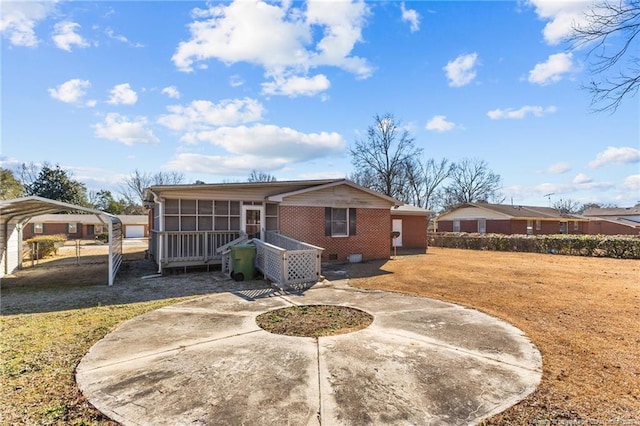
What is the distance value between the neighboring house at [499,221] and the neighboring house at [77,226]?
→ 111 feet

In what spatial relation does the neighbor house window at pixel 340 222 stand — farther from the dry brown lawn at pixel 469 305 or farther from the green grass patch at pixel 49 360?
the green grass patch at pixel 49 360

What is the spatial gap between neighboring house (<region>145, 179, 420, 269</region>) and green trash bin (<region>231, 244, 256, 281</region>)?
191cm

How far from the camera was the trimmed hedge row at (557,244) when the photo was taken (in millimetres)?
17328

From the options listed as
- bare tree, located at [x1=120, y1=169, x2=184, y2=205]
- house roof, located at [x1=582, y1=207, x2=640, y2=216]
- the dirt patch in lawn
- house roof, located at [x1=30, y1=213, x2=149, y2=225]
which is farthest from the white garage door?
house roof, located at [x1=582, y1=207, x2=640, y2=216]

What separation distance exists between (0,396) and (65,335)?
2.10m

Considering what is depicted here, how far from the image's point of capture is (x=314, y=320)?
6145 mm

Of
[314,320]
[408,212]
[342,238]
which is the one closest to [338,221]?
[342,238]

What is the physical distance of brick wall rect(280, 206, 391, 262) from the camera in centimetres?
1341

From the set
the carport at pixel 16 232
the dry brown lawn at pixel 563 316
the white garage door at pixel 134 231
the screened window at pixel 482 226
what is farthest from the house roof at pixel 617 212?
the white garage door at pixel 134 231

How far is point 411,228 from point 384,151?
16824mm

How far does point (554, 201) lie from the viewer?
68.8m

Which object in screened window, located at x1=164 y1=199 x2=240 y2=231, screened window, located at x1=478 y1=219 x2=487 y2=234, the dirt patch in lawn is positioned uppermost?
screened window, located at x1=164 y1=199 x2=240 y2=231

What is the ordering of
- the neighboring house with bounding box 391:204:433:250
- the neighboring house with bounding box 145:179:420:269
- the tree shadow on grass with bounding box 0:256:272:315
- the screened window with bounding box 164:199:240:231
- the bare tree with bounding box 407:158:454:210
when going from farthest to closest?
the bare tree with bounding box 407:158:454:210
the neighboring house with bounding box 391:204:433:250
the screened window with bounding box 164:199:240:231
the neighboring house with bounding box 145:179:420:269
the tree shadow on grass with bounding box 0:256:272:315

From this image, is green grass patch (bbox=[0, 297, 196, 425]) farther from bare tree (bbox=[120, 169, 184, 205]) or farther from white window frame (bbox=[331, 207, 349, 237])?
bare tree (bbox=[120, 169, 184, 205])
